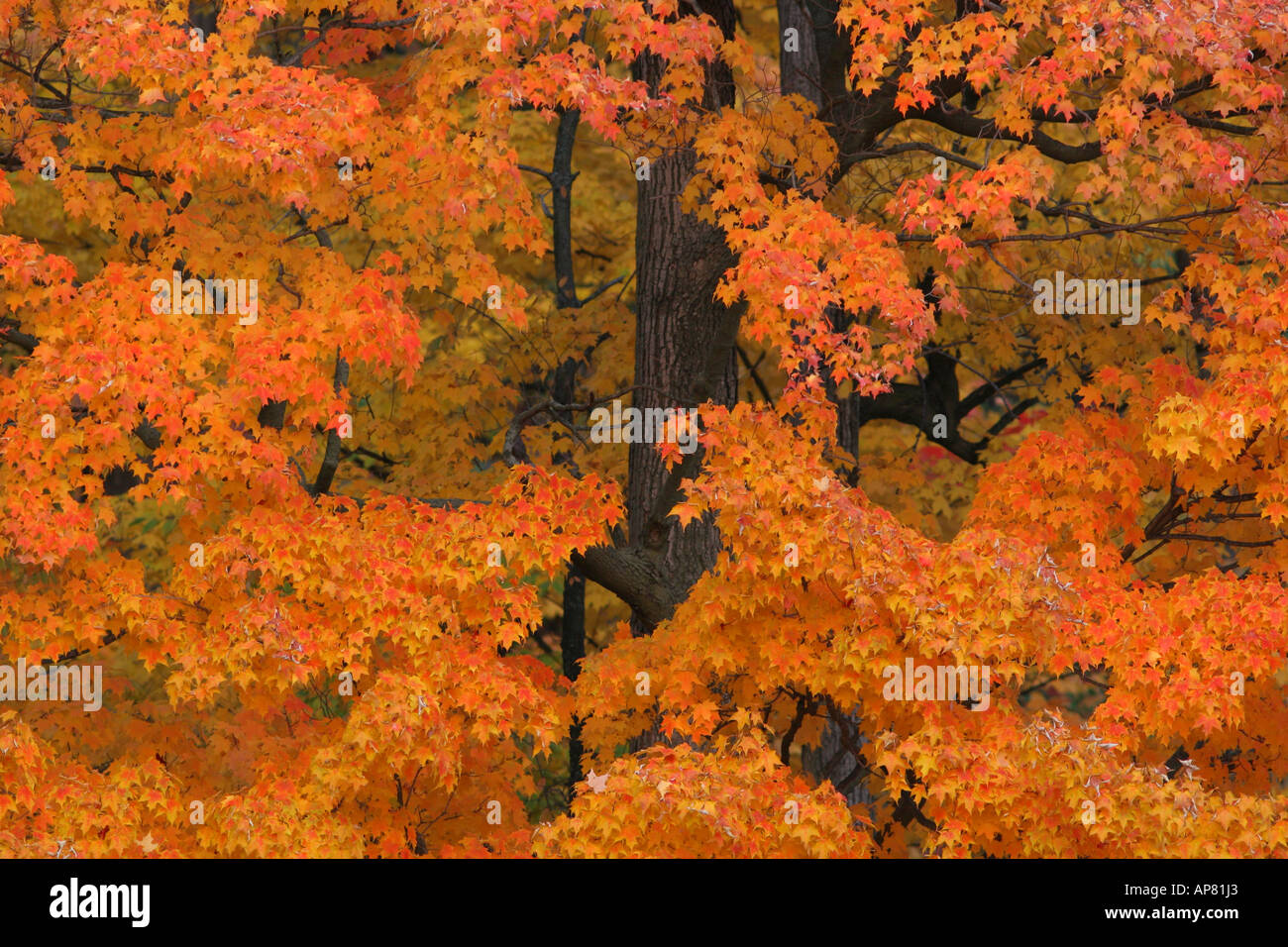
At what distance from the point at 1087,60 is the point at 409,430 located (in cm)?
810

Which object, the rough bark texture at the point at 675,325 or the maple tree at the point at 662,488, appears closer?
the maple tree at the point at 662,488

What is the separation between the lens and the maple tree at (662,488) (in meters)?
8.80

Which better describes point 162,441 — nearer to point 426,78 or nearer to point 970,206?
point 426,78

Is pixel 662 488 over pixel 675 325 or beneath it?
beneath

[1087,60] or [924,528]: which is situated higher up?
[1087,60]

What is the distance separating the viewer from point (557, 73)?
10.0 metres

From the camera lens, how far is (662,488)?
492 inches

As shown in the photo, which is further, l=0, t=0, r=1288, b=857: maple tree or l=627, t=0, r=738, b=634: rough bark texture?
l=627, t=0, r=738, b=634: rough bark texture

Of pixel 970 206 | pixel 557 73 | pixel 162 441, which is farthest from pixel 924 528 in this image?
pixel 162 441

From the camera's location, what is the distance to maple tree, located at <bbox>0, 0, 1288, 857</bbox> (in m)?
8.80

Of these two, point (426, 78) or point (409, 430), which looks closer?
point (426, 78)
